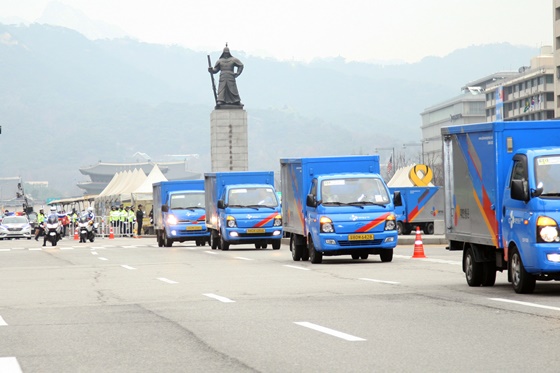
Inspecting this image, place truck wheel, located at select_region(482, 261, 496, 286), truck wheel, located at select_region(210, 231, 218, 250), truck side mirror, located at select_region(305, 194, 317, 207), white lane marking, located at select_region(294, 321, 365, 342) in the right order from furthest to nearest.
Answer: truck wheel, located at select_region(210, 231, 218, 250), truck side mirror, located at select_region(305, 194, 317, 207), truck wheel, located at select_region(482, 261, 496, 286), white lane marking, located at select_region(294, 321, 365, 342)

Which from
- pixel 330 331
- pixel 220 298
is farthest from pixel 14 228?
pixel 330 331

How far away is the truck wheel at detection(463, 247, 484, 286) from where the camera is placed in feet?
63.1

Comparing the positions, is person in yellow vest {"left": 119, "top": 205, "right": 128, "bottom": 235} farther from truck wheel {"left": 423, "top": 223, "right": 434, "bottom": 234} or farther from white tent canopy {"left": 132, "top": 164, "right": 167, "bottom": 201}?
truck wheel {"left": 423, "top": 223, "right": 434, "bottom": 234}

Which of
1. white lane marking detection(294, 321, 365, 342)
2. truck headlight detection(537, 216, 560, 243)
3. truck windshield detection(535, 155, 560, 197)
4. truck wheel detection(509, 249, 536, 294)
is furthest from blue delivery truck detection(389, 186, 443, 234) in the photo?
white lane marking detection(294, 321, 365, 342)

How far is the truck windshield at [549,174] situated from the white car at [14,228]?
198 ft

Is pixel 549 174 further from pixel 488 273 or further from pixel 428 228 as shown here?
pixel 428 228

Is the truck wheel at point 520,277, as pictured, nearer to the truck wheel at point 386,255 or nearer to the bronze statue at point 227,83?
the truck wheel at point 386,255

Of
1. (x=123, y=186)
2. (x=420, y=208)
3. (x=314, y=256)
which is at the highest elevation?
(x=123, y=186)

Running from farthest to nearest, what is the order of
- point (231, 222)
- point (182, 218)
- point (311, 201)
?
point (182, 218), point (231, 222), point (311, 201)

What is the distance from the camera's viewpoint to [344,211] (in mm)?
28031

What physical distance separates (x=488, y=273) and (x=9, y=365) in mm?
10056

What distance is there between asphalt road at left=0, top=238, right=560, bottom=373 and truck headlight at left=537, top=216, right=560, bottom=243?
0.75 metres

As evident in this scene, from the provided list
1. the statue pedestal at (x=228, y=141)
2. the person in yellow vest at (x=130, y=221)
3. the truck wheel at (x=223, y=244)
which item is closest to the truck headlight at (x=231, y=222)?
the truck wheel at (x=223, y=244)

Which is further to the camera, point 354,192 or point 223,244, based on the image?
point 223,244
